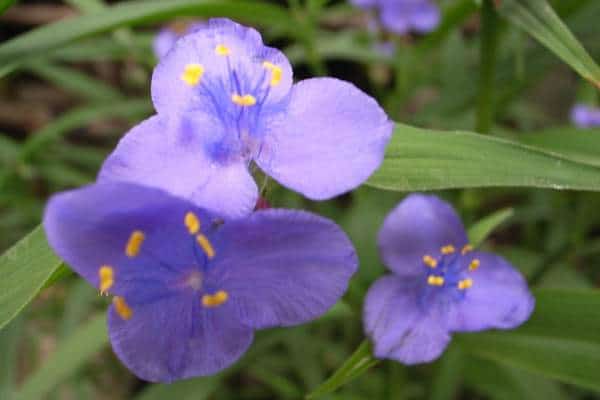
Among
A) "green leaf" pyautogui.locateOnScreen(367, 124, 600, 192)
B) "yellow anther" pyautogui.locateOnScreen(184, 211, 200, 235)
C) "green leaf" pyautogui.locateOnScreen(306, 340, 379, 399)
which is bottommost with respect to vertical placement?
"green leaf" pyautogui.locateOnScreen(306, 340, 379, 399)

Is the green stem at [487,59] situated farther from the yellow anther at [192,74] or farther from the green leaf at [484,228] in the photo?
the yellow anther at [192,74]

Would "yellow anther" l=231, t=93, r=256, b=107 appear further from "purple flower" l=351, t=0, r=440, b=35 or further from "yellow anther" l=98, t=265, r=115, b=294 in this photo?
"purple flower" l=351, t=0, r=440, b=35

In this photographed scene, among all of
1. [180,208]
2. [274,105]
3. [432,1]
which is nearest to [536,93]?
[432,1]

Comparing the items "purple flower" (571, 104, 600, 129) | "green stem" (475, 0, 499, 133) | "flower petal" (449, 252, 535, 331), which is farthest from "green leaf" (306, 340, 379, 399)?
"purple flower" (571, 104, 600, 129)

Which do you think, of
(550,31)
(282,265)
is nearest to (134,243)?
(282,265)

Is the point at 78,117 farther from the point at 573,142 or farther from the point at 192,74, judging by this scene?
the point at 573,142

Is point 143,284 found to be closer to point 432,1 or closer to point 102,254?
point 102,254
